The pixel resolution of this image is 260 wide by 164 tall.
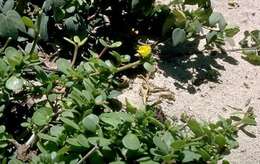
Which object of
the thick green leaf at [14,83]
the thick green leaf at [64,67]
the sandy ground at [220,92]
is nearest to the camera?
the thick green leaf at [14,83]

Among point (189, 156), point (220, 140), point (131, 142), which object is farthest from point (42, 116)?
point (220, 140)

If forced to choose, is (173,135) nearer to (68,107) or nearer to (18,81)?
(68,107)

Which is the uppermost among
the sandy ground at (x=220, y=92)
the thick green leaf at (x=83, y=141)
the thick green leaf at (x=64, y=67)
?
the thick green leaf at (x=64, y=67)

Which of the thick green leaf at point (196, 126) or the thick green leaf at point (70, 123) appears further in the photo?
the thick green leaf at point (196, 126)

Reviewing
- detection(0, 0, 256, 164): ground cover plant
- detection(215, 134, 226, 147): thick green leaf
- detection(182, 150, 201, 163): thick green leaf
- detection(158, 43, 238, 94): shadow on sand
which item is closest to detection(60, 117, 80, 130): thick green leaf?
detection(0, 0, 256, 164): ground cover plant

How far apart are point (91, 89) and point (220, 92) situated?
2.43 ft

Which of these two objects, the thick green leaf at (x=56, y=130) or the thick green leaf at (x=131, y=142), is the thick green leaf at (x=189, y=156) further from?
the thick green leaf at (x=56, y=130)

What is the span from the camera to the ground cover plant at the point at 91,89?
75.5 inches

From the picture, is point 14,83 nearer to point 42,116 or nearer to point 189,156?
point 42,116

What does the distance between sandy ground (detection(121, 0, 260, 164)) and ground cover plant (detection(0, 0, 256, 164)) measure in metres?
0.08

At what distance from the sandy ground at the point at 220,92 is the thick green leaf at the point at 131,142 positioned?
0.54 m

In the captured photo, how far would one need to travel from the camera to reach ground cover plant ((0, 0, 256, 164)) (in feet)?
6.29

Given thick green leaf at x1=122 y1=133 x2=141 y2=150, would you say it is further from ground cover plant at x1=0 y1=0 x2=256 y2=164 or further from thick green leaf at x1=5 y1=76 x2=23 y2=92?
thick green leaf at x1=5 y1=76 x2=23 y2=92

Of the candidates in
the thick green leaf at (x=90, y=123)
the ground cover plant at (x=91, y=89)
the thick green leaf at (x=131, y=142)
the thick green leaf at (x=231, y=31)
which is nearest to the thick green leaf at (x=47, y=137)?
the ground cover plant at (x=91, y=89)
